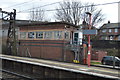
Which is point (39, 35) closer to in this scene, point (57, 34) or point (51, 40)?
point (51, 40)

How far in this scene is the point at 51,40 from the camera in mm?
22469

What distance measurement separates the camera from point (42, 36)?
2341 centimetres

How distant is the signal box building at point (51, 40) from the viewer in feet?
70.5

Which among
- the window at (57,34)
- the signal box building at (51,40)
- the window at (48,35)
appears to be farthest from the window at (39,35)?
the window at (57,34)

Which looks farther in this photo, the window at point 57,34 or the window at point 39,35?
the window at point 39,35

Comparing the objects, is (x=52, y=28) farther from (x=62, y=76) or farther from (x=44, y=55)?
(x=62, y=76)

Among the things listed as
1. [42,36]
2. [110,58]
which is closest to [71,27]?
[42,36]

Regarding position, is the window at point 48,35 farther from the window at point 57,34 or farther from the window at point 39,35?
the window at point 57,34

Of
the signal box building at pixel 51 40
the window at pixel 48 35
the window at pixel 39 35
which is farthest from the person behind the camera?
the window at pixel 39 35

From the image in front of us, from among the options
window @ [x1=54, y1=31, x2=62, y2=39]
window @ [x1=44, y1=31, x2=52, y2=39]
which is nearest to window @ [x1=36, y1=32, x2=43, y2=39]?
window @ [x1=44, y1=31, x2=52, y2=39]

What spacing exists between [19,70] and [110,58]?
13.5 metres

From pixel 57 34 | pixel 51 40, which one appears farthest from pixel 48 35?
pixel 57 34

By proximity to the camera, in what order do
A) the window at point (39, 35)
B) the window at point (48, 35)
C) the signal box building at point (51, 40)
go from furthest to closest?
the window at point (39, 35), the window at point (48, 35), the signal box building at point (51, 40)

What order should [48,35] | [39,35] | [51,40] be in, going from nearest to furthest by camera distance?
[51,40] → [48,35] → [39,35]
